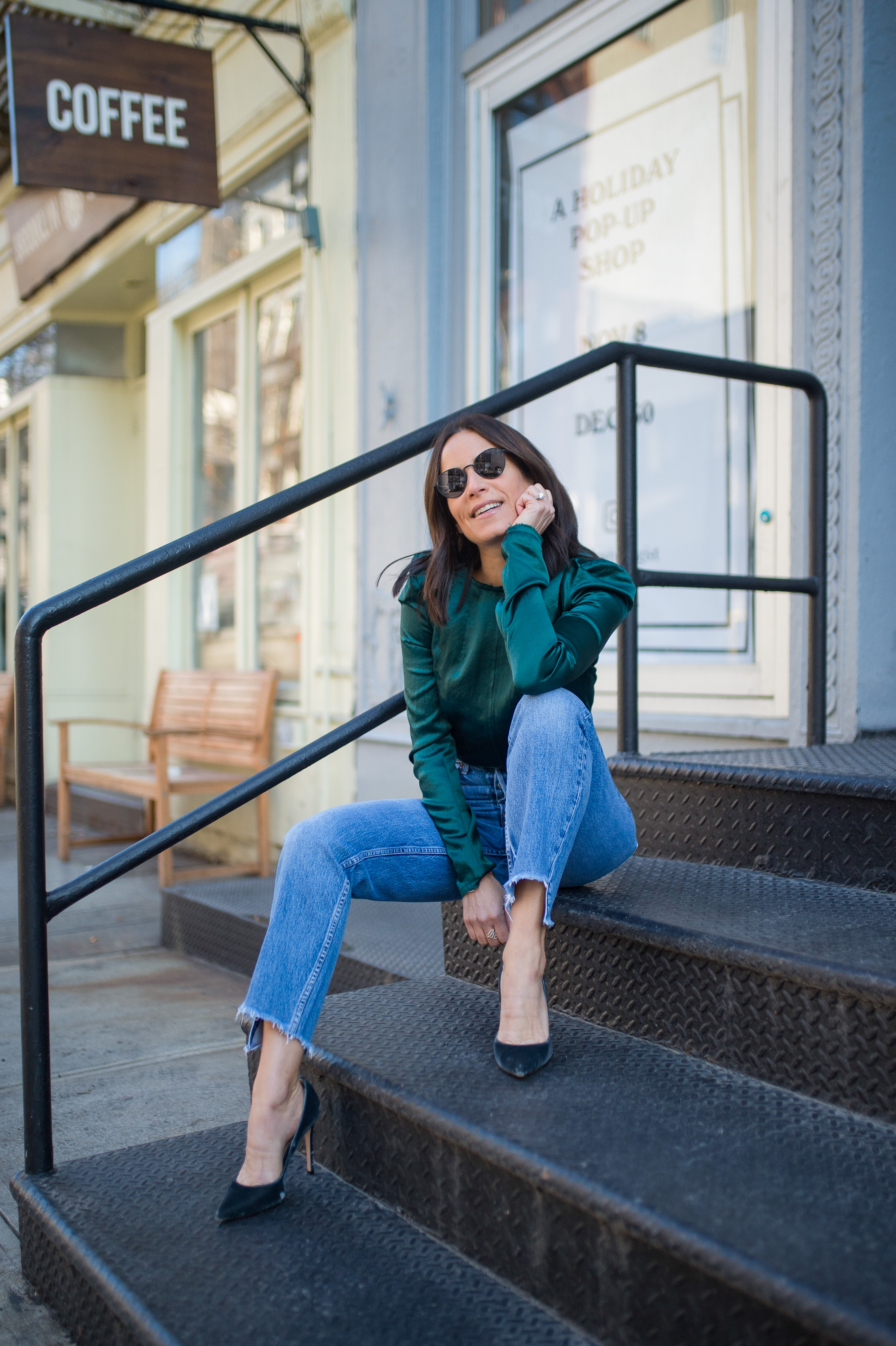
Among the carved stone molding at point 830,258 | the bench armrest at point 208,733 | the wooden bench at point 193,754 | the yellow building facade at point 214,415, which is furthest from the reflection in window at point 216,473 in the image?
the carved stone molding at point 830,258

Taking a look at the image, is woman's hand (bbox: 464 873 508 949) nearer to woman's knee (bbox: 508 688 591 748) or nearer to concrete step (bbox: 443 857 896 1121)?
concrete step (bbox: 443 857 896 1121)

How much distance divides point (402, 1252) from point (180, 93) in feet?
16.6

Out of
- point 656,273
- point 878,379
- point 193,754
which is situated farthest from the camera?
point 193,754

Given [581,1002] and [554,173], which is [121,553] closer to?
[554,173]

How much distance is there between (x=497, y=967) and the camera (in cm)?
207

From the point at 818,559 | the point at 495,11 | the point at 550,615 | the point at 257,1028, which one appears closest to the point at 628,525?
the point at 818,559

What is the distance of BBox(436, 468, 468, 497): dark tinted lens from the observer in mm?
1956

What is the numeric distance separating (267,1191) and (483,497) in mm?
1183

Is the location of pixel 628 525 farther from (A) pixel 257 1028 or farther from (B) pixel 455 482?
(A) pixel 257 1028

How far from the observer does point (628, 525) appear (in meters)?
2.52

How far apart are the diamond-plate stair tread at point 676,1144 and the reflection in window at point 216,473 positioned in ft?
15.4

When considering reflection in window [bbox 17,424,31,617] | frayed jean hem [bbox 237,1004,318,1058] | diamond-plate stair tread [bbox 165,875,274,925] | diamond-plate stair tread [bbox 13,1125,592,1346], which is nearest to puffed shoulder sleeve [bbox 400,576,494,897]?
frayed jean hem [bbox 237,1004,318,1058]

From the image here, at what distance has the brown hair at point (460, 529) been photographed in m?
1.96

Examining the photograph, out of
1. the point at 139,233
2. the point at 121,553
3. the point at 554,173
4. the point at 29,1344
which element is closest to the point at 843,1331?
the point at 29,1344
